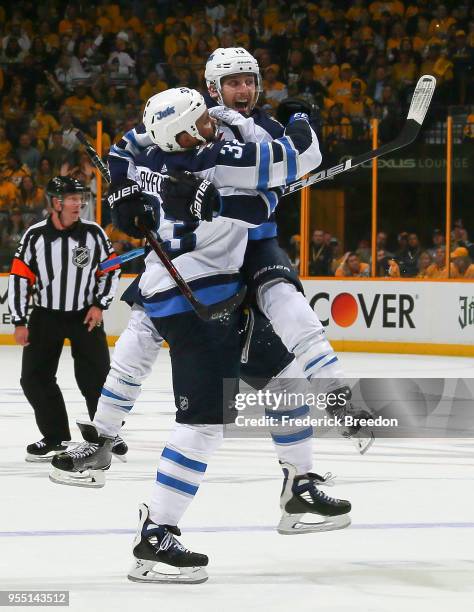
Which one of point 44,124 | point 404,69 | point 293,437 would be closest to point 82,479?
point 293,437

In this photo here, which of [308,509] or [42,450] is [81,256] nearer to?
[42,450]

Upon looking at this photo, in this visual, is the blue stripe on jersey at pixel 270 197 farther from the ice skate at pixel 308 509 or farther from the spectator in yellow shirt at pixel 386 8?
the spectator in yellow shirt at pixel 386 8

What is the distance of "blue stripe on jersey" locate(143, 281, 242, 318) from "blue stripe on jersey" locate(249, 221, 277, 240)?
78cm

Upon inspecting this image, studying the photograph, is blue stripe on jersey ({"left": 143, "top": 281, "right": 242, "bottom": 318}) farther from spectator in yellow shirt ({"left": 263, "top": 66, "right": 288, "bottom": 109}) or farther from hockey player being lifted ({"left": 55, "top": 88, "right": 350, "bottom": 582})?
spectator in yellow shirt ({"left": 263, "top": 66, "right": 288, "bottom": 109})

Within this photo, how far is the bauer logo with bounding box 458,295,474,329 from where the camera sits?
12.3 metres

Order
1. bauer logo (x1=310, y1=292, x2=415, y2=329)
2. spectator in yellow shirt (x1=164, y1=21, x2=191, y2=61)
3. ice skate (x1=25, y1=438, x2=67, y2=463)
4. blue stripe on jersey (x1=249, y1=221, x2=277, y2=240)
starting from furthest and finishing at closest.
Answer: spectator in yellow shirt (x1=164, y1=21, x2=191, y2=61) < bauer logo (x1=310, y1=292, x2=415, y2=329) < ice skate (x1=25, y1=438, x2=67, y2=463) < blue stripe on jersey (x1=249, y1=221, x2=277, y2=240)

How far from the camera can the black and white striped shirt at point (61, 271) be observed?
21.0 ft

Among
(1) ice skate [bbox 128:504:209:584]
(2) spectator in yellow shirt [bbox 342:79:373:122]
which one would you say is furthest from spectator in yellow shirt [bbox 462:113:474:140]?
(1) ice skate [bbox 128:504:209:584]

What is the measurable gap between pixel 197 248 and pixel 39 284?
8.60ft

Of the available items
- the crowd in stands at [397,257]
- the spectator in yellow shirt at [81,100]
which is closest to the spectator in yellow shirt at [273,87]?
the spectator in yellow shirt at [81,100]

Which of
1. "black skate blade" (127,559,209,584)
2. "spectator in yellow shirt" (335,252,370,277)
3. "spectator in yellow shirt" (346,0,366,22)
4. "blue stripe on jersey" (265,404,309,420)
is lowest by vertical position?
"spectator in yellow shirt" (335,252,370,277)

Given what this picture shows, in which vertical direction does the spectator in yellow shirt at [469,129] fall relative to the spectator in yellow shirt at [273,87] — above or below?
below

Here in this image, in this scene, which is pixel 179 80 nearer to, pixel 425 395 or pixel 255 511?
pixel 425 395

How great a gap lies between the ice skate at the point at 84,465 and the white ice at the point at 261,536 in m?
0.05
